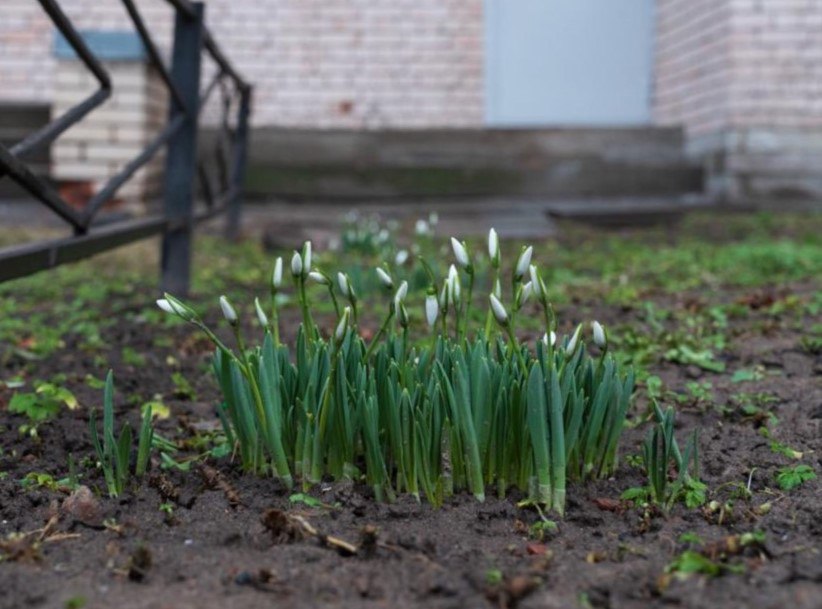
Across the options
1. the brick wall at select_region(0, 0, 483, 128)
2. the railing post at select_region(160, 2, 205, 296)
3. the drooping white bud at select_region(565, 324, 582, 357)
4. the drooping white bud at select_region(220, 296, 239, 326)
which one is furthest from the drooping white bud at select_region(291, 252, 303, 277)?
the brick wall at select_region(0, 0, 483, 128)

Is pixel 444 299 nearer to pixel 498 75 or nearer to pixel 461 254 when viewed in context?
pixel 461 254

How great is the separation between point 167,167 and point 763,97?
535 centimetres

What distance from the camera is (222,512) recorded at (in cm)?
214

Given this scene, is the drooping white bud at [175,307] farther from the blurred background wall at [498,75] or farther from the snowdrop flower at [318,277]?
the blurred background wall at [498,75]

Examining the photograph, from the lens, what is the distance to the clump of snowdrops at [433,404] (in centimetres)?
212

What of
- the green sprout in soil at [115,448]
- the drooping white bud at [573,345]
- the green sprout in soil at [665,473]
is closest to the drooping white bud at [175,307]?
the green sprout in soil at [115,448]

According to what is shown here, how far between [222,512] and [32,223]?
6.25m

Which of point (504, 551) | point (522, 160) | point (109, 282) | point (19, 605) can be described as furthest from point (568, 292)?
point (522, 160)

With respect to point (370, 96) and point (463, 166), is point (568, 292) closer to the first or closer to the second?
point (463, 166)

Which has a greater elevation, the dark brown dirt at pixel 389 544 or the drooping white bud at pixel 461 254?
the drooping white bud at pixel 461 254

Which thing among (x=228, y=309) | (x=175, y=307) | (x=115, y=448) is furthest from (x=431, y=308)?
(x=115, y=448)

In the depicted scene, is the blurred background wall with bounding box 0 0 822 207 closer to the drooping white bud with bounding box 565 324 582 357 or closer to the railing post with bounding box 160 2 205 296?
the railing post with bounding box 160 2 205 296

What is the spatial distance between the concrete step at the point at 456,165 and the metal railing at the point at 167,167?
0.95m

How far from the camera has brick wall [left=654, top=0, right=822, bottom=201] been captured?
8602 millimetres
